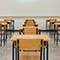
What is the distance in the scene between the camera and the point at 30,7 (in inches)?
468

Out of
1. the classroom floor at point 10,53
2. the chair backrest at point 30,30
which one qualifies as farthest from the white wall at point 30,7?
the chair backrest at point 30,30

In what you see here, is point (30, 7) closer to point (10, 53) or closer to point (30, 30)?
point (10, 53)

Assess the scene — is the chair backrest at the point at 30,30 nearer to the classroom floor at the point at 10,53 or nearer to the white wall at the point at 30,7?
the classroom floor at the point at 10,53

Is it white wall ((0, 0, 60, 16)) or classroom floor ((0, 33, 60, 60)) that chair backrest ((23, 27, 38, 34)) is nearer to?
classroom floor ((0, 33, 60, 60))

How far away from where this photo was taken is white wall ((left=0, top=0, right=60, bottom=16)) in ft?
38.8

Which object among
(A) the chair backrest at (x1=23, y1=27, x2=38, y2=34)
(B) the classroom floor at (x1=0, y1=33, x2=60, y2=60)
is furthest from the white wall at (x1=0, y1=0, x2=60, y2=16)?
(A) the chair backrest at (x1=23, y1=27, x2=38, y2=34)

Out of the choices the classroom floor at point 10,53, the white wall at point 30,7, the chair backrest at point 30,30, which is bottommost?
the classroom floor at point 10,53

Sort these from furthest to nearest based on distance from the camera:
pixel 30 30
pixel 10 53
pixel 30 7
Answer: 1. pixel 30 7
2. pixel 10 53
3. pixel 30 30

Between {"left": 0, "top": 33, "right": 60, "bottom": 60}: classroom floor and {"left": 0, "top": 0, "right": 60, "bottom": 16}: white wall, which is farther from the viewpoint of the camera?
{"left": 0, "top": 0, "right": 60, "bottom": 16}: white wall

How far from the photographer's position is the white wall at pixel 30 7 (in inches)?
465

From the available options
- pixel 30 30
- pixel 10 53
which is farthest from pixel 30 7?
pixel 30 30

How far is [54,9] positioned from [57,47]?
19.3 feet

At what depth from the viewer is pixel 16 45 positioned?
357cm

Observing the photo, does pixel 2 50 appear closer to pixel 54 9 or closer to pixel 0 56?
pixel 0 56
